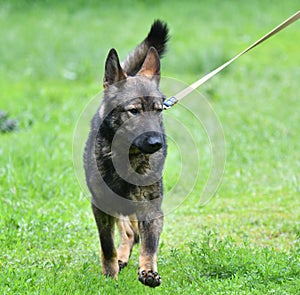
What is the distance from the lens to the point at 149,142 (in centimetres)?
493

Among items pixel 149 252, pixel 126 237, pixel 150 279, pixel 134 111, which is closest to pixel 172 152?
pixel 126 237

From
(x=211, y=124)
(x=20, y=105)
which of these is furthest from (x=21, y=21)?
(x=211, y=124)

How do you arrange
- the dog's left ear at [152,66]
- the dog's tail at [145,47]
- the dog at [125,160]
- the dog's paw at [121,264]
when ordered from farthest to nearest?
the dog's tail at [145,47] < the dog's paw at [121,264] < the dog's left ear at [152,66] < the dog at [125,160]

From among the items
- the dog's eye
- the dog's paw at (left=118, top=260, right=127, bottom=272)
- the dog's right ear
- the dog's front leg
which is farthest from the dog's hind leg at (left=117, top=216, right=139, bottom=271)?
the dog's right ear

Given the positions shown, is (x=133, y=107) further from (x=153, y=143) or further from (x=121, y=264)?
(x=121, y=264)

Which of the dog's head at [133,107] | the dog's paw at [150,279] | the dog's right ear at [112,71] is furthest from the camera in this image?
the dog's right ear at [112,71]

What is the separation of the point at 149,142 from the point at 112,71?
2.77 ft

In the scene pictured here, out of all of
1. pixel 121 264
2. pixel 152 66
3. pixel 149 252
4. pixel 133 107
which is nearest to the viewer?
pixel 149 252

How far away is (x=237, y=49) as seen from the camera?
1736 cm

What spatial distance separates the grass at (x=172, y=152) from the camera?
5223 millimetres

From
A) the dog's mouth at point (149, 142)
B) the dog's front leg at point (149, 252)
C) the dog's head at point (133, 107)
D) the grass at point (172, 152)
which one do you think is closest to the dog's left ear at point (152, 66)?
the dog's head at point (133, 107)

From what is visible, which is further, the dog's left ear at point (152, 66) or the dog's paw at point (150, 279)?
the dog's left ear at point (152, 66)

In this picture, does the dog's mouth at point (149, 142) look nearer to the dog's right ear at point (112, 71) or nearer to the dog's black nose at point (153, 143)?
the dog's black nose at point (153, 143)

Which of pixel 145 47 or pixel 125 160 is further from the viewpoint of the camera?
pixel 145 47
